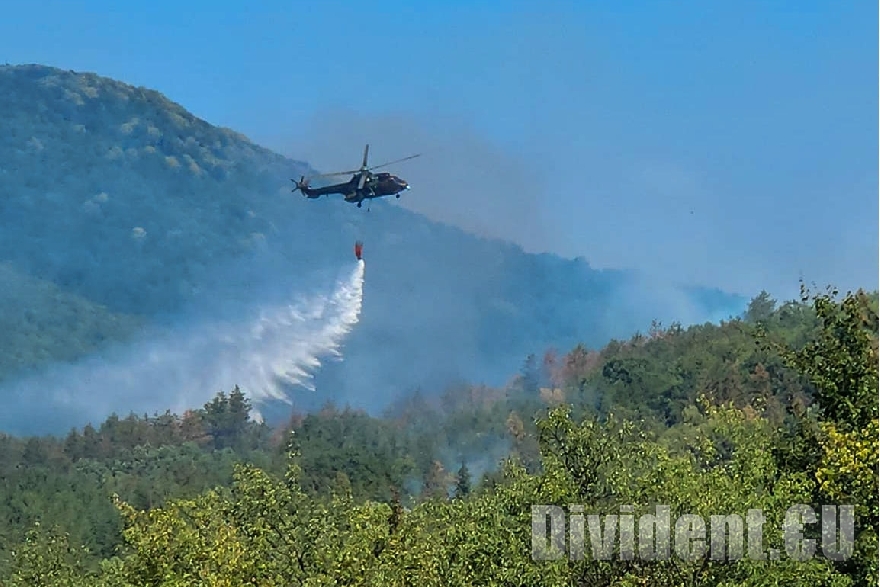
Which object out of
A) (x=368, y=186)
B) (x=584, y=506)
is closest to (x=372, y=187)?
(x=368, y=186)

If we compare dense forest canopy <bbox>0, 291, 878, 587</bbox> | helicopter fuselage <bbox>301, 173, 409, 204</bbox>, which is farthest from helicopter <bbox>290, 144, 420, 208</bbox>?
dense forest canopy <bbox>0, 291, 878, 587</bbox>

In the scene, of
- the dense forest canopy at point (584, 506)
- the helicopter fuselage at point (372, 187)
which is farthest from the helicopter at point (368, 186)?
the dense forest canopy at point (584, 506)

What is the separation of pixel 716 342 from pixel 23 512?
2959 inches

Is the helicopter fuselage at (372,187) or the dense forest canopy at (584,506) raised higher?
the helicopter fuselage at (372,187)

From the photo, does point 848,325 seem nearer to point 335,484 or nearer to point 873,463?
point 873,463

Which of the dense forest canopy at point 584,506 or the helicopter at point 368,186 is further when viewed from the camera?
the helicopter at point 368,186

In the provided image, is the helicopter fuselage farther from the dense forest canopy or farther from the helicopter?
the dense forest canopy

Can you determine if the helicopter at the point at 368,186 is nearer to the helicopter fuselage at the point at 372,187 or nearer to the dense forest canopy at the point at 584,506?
the helicopter fuselage at the point at 372,187

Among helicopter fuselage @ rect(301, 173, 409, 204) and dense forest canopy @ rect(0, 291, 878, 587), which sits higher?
helicopter fuselage @ rect(301, 173, 409, 204)

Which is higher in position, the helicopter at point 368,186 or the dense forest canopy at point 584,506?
the helicopter at point 368,186

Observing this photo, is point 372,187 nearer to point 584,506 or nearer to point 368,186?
point 368,186

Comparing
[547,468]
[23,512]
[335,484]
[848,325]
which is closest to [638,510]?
[547,468]

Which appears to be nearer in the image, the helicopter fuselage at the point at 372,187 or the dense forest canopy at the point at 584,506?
the dense forest canopy at the point at 584,506

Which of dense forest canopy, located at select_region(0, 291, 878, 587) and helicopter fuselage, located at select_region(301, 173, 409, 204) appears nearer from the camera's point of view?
dense forest canopy, located at select_region(0, 291, 878, 587)
